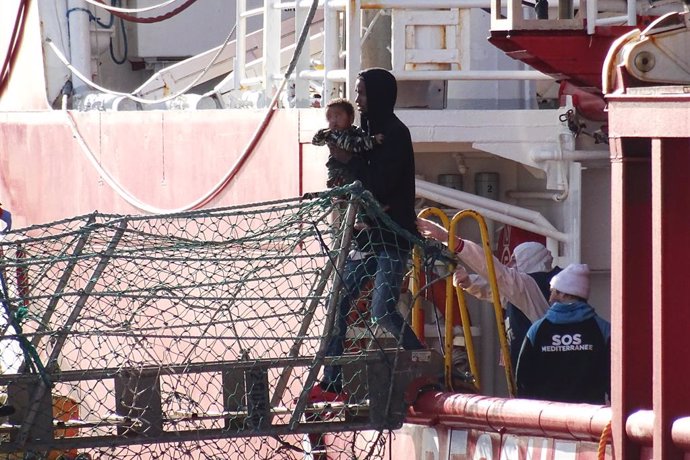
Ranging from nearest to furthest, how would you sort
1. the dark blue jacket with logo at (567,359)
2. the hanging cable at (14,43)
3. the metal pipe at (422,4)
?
1. the dark blue jacket with logo at (567,359)
2. the metal pipe at (422,4)
3. the hanging cable at (14,43)

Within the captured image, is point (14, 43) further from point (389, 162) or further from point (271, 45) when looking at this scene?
point (389, 162)

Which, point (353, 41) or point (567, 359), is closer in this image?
point (567, 359)

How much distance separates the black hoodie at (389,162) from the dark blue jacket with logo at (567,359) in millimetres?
779

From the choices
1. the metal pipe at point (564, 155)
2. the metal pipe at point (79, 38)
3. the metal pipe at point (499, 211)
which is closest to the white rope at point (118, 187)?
the metal pipe at point (79, 38)

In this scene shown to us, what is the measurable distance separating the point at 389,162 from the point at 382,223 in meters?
0.30

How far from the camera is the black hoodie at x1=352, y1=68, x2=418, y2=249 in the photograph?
7246 millimetres

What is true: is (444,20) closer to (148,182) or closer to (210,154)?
(210,154)

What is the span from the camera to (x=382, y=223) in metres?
7.18

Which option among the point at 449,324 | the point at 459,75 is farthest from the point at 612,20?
the point at 449,324

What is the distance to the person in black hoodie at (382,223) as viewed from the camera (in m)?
7.19

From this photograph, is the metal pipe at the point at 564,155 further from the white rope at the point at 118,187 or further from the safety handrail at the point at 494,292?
the white rope at the point at 118,187

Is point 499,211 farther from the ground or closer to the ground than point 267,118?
closer to the ground

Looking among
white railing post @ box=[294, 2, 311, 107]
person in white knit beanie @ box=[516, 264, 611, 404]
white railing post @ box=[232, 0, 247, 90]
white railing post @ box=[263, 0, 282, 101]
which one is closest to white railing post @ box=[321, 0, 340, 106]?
white railing post @ box=[294, 2, 311, 107]

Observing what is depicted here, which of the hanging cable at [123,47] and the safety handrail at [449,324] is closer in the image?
the safety handrail at [449,324]
